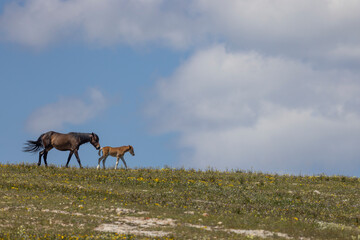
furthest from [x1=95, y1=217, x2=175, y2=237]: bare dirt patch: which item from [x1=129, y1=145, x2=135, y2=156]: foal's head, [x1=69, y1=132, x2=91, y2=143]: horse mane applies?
[x1=69, y1=132, x2=91, y2=143]: horse mane

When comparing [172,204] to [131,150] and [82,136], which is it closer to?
[131,150]

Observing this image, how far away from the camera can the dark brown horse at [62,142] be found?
38750mm

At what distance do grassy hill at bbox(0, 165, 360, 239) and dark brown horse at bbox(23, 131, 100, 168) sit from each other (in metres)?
3.17

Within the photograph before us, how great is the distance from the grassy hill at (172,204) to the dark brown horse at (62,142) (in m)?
3.17

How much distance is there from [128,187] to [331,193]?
39.0 feet

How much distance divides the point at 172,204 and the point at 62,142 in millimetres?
17239

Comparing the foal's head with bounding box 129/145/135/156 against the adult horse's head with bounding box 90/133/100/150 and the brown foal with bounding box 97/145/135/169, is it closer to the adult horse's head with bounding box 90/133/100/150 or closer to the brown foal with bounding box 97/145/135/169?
the brown foal with bounding box 97/145/135/169

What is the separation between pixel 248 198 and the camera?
26656mm

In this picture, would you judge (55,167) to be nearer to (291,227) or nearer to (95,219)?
(95,219)

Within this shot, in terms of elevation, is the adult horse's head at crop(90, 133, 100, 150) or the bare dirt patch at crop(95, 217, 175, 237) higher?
the adult horse's head at crop(90, 133, 100, 150)

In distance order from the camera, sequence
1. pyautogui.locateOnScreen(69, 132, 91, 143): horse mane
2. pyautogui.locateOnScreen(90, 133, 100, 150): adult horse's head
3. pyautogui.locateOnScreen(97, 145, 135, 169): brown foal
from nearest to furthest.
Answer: pyautogui.locateOnScreen(97, 145, 135, 169): brown foal → pyautogui.locateOnScreen(69, 132, 91, 143): horse mane → pyautogui.locateOnScreen(90, 133, 100, 150): adult horse's head

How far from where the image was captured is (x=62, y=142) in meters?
38.8

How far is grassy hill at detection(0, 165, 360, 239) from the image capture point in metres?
19.1

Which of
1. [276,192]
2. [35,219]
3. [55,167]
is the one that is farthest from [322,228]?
[55,167]
